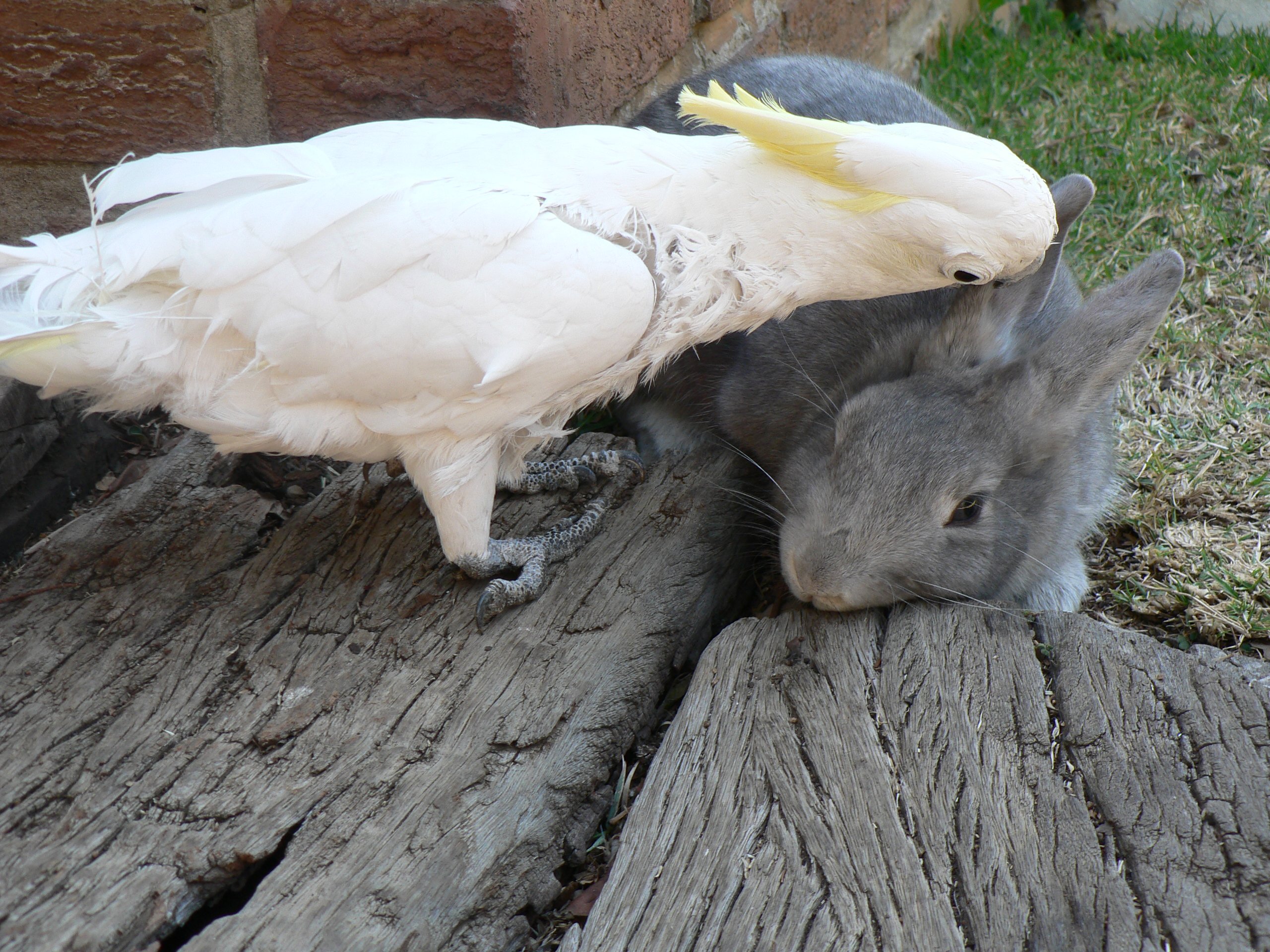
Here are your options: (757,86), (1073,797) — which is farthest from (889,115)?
(1073,797)

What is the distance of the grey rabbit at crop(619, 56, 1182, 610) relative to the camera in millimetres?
2496

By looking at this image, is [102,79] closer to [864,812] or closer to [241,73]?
[241,73]

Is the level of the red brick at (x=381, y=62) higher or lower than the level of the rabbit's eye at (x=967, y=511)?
higher

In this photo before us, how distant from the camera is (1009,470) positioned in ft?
8.64

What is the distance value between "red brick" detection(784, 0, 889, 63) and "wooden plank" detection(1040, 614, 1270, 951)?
3168 mm

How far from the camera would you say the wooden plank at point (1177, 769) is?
1775 millimetres

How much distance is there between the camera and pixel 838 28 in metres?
4.88

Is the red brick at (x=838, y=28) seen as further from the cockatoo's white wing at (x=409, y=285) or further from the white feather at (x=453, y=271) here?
the cockatoo's white wing at (x=409, y=285)

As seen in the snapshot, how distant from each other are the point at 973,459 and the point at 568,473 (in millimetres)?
1093

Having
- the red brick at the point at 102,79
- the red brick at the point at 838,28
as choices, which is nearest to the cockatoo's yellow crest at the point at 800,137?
the red brick at the point at 102,79

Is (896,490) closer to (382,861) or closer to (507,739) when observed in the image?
(507,739)

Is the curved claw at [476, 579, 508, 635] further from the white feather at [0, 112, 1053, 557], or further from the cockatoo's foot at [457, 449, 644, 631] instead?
the white feather at [0, 112, 1053, 557]

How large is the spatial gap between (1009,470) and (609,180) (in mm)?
1263

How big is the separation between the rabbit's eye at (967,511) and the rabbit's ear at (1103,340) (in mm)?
286
